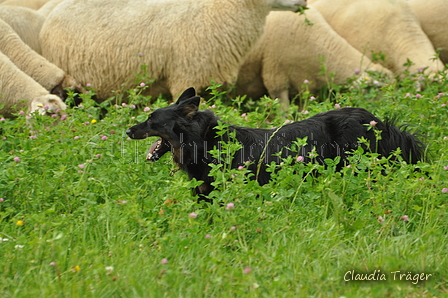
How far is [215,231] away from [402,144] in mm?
1648

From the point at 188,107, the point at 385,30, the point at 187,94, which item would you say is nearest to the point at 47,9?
the point at 385,30

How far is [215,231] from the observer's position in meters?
3.05

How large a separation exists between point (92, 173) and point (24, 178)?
1.30 feet

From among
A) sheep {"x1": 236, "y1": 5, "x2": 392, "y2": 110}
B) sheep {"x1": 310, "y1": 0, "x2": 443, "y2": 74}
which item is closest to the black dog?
sheep {"x1": 236, "y1": 5, "x2": 392, "y2": 110}

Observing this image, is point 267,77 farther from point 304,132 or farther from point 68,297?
point 68,297

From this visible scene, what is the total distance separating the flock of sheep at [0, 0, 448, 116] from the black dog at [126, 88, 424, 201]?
213cm

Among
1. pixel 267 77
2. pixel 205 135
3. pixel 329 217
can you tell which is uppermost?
pixel 205 135

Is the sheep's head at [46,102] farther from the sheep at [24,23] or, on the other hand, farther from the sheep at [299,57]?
the sheep at [299,57]

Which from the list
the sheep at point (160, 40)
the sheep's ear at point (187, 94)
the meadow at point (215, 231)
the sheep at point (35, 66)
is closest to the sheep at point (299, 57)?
the sheep at point (160, 40)

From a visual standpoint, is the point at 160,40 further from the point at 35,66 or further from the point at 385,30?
the point at 385,30

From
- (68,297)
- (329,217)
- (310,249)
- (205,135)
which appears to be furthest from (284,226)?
(68,297)

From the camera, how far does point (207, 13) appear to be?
20.8 ft

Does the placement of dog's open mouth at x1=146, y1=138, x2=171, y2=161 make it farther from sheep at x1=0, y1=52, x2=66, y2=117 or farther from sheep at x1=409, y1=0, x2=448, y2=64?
sheep at x1=409, y1=0, x2=448, y2=64

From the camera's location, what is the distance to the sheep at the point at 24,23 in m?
6.95
